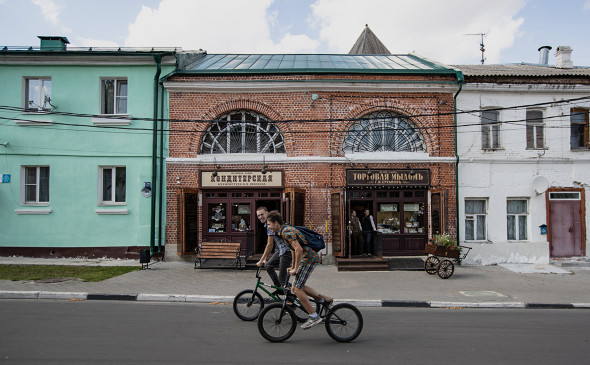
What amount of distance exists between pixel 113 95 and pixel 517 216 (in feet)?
49.8

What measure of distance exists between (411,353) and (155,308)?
5.05 metres

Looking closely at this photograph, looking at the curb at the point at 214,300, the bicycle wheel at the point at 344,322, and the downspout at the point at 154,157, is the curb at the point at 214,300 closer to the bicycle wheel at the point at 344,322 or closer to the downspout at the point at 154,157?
the bicycle wheel at the point at 344,322

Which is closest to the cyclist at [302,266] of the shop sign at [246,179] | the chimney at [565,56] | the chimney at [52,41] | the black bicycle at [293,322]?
the black bicycle at [293,322]

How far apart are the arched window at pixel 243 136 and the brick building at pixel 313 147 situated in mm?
36

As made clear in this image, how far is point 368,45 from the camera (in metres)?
29.1

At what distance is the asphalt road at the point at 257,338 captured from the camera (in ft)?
16.6

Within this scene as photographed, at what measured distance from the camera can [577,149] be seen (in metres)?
14.2

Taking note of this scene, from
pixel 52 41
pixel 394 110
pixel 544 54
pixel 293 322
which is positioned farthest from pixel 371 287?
pixel 544 54

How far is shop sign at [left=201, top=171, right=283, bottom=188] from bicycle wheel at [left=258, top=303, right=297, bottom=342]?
800 centimetres

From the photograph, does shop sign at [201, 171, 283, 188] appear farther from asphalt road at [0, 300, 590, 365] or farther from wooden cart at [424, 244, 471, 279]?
asphalt road at [0, 300, 590, 365]

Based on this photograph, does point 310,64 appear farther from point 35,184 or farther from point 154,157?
point 35,184

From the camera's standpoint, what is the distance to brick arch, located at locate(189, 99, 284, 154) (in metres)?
13.7

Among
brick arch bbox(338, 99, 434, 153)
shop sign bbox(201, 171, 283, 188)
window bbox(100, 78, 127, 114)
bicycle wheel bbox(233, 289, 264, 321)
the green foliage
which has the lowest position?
the green foliage

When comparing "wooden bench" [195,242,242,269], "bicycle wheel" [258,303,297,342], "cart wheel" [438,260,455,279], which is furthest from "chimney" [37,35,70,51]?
"cart wheel" [438,260,455,279]
